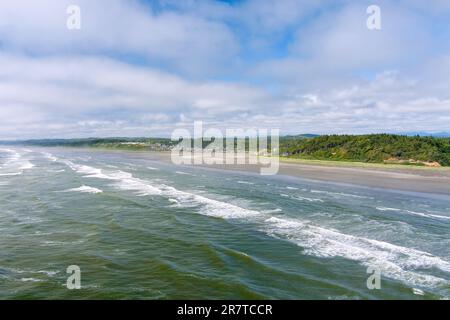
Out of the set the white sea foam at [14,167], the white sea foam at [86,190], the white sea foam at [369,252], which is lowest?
the white sea foam at [369,252]

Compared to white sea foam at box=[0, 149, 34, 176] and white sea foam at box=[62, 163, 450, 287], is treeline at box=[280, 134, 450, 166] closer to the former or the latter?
white sea foam at box=[62, 163, 450, 287]

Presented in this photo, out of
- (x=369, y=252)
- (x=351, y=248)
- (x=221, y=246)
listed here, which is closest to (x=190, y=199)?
(x=221, y=246)

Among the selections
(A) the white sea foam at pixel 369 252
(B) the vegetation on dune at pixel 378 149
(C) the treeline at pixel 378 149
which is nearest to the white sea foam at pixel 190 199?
(A) the white sea foam at pixel 369 252

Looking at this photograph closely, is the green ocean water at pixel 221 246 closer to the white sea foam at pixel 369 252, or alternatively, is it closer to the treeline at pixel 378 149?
the white sea foam at pixel 369 252

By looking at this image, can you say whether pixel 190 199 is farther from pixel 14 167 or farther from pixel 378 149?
pixel 378 149
